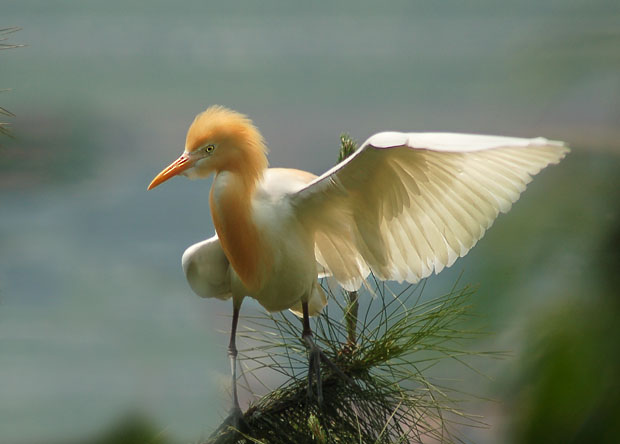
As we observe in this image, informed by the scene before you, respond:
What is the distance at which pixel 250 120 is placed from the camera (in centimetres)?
68

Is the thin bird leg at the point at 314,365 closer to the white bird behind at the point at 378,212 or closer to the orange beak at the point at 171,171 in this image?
the white bird behind at the point at 378,212

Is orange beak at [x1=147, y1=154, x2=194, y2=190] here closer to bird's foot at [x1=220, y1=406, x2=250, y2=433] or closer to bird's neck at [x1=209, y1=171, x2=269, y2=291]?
bird's neck at [x1=209, y1=171, x2=269, y2=291]

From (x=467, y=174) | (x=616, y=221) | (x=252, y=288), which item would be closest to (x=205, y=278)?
(x=252, y=288)

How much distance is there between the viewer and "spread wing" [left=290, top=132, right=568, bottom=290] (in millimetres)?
539

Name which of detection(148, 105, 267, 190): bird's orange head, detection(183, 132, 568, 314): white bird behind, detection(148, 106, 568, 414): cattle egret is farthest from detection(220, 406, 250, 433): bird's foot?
A: detection(148, 105, 267, 190): bird's orange head

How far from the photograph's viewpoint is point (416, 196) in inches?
24.5

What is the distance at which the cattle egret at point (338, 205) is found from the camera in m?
0.58

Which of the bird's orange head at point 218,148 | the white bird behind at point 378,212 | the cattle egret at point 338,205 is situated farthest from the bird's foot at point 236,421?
the bird's orange head at point 218,148

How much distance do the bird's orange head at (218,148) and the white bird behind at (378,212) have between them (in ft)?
0.06

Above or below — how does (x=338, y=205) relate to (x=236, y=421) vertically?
above

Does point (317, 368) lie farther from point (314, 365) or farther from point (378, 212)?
point (378, 212)

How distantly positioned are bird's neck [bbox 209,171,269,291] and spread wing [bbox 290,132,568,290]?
53 millimetres

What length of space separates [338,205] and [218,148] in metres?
0.14

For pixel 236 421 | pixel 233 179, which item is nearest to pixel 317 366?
pixel 236 421
